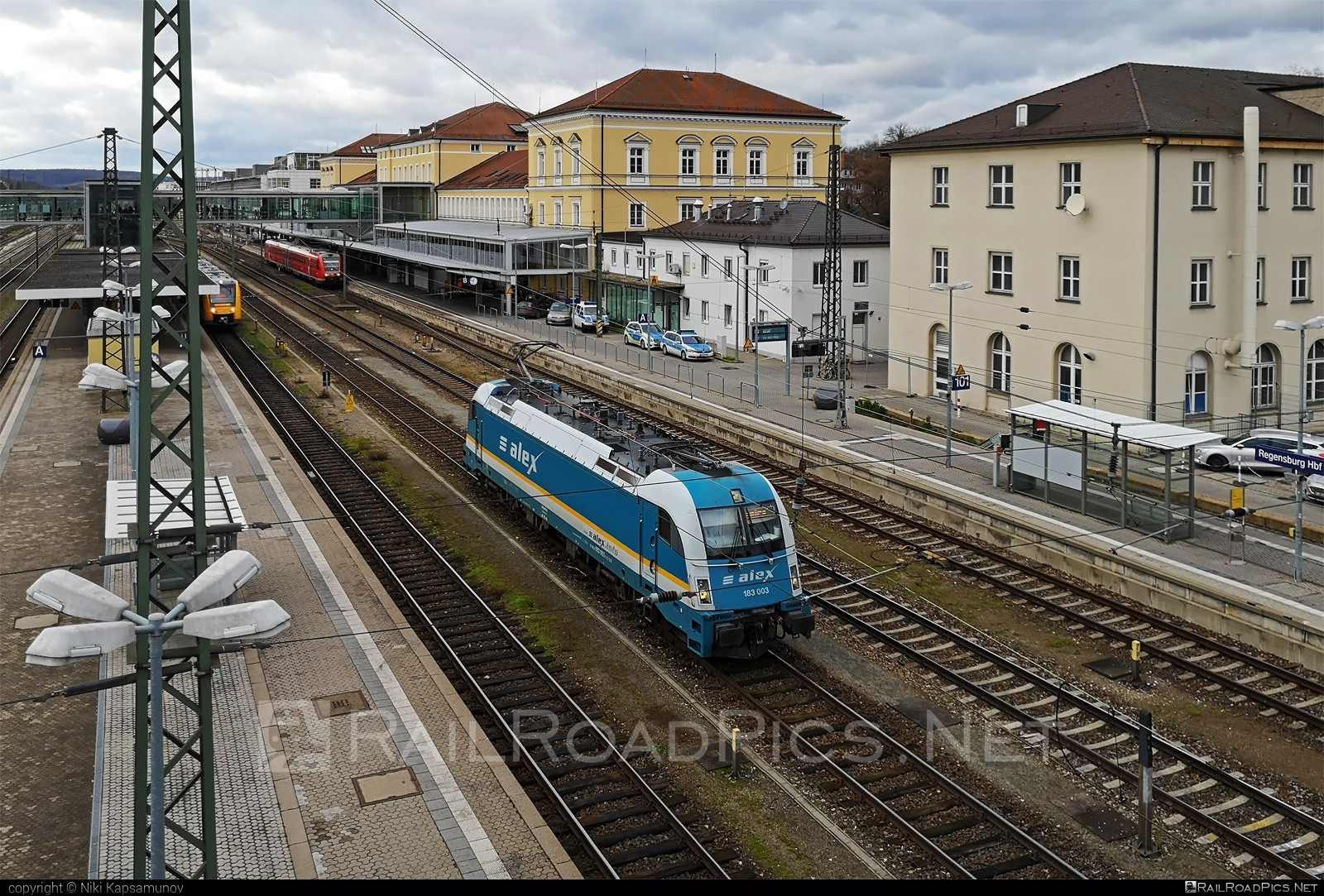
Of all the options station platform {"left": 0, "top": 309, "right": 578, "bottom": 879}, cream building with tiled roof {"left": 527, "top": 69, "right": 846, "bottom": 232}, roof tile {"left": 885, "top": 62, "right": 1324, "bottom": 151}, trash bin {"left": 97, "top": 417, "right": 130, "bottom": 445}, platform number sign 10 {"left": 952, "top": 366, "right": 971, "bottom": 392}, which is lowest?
station platform {"left": 0, "top": 309, "right": 578, "bottom": 879}

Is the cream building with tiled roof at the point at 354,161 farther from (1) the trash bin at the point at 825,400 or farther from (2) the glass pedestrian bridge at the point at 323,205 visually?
(1) the trash bin at the point at 825,400

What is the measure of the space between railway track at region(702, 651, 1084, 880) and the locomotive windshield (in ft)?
Result: 6.28

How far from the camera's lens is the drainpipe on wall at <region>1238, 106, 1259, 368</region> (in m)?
35.5

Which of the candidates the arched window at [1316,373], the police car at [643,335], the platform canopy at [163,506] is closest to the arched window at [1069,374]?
the arched window at [1316,373]

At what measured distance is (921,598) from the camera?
2223cm

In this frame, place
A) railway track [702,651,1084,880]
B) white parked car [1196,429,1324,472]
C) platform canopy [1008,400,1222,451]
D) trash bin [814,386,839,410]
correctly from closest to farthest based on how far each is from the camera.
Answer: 1. railway track [702,651,1084,880]
2. platform canopy [1008,400,1222,451]
3. white parked car [1196,429,1324,472]
4. trash bin [814,386,839,410]

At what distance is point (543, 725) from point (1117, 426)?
15.5 m

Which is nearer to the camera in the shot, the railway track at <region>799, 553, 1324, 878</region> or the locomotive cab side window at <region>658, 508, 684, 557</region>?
the railway track at <region>799, 553, 1324, 878</region>

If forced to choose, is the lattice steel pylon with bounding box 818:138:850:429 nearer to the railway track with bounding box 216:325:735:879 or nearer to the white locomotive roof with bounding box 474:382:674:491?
the white locomotive roof with bounding box 474:382:674:491

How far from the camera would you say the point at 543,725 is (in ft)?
55.4

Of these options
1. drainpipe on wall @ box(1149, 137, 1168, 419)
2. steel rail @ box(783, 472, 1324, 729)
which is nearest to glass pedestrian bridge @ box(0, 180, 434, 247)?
drainpipe on wall @ box(1149, 137, 1168, 419)

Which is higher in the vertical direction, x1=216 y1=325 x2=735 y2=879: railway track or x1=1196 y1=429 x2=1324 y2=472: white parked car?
x1=1196 y1=429 x2=1324 y2=472: white parked car

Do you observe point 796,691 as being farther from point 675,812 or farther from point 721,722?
point 675,812

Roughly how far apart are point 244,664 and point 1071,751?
40.5ft
